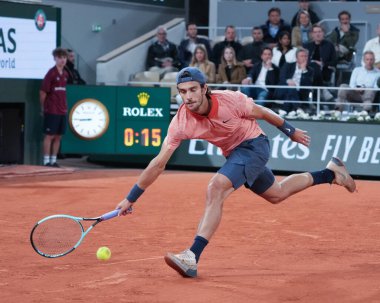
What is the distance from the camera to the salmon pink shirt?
293 inches

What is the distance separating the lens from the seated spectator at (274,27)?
19.8 metres

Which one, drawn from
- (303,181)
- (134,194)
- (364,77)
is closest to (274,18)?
(364,77)

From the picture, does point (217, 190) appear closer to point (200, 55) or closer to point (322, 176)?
point (322, 176)

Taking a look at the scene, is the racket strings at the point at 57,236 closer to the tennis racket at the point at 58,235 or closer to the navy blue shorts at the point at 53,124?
the tennis racket at the point at 58,235

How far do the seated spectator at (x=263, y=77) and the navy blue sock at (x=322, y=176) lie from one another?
8580 millimetres

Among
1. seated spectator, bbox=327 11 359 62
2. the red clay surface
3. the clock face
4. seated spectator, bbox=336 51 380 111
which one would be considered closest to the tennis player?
the red clay surface

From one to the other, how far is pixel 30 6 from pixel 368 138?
21.2 ft

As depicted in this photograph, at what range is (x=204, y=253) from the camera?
8.58 meters

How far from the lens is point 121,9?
73.5 feet

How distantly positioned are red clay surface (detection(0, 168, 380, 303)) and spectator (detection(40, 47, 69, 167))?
2402 mm

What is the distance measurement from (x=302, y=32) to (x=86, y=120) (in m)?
5.02

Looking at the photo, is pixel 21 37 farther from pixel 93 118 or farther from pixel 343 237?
pixel 343 237

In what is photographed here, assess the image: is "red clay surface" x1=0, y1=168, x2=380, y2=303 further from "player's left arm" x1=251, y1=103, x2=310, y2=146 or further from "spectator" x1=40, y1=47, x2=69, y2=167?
"spectator" x1=40, y1=47, x2=69, y2=167

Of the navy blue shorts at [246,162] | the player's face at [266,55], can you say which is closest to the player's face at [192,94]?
the navy blue shorts at [246,162]
